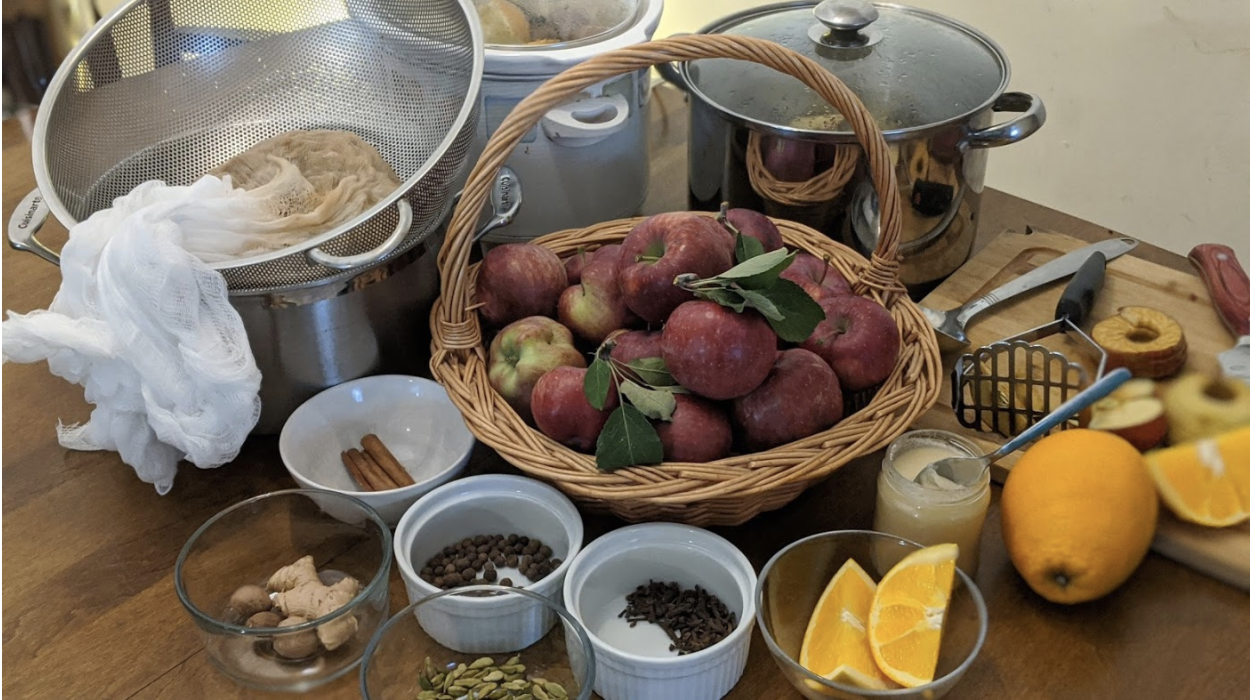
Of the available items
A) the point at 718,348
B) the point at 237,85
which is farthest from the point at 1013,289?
the point at 237,85

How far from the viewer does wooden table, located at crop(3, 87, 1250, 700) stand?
0.61 m

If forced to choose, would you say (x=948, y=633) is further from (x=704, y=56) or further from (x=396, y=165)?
(x=396, y=165)

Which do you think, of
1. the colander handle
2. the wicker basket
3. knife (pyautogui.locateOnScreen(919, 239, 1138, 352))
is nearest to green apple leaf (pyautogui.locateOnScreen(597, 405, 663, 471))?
the wicker basket

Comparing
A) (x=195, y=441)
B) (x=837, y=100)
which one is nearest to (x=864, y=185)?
(x=837, y=100)

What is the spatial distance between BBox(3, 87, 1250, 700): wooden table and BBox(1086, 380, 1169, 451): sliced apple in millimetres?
95

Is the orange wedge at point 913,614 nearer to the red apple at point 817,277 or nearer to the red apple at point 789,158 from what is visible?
the red apple at point 817,277

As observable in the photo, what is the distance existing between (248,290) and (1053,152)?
1.15 metres

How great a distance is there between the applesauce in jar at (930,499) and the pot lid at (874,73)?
0.97 feet

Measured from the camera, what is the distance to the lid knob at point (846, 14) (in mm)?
875

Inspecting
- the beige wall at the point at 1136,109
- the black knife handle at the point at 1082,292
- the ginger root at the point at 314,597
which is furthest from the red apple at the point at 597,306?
the beige wall at the point at 1136,109

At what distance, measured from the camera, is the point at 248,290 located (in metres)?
0.70

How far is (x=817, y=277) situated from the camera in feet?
2.51

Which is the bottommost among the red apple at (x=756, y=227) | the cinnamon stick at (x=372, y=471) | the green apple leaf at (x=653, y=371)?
the cinnamon stick at (x=372, y=471)

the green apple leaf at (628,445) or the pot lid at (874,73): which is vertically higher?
the pot lid at (874,73)
